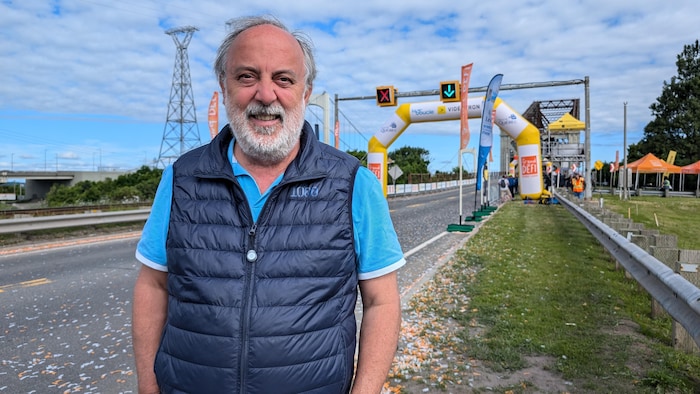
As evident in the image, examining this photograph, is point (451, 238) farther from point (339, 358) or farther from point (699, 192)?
point (699, 192)

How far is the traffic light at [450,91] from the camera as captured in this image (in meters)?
20.6

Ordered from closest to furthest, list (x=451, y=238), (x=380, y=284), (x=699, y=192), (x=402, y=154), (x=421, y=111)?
1. (x=380, y=284)
2. (x=451, y=238)
3. (x=421, y=111)
4. (x=699, y=192)
5. (x=402, y=154)

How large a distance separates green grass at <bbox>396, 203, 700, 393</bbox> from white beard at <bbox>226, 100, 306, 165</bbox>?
2670 mm

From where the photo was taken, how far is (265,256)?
5.48 ft

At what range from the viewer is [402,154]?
95438mm

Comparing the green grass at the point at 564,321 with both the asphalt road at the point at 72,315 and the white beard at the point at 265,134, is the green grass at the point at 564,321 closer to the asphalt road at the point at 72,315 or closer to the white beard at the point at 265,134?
the asphalt road at the point at 72,315

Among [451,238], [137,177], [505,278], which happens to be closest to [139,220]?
[451,238]

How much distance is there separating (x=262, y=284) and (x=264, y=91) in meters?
0.72

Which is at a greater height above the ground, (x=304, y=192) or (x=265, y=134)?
(x=265, y=134)

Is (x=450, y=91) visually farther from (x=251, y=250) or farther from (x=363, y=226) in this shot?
(x=251, y=250)

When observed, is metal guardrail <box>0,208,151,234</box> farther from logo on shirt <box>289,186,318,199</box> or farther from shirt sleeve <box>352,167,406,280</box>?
shirt sleeve <box>352,167,406,280</box>

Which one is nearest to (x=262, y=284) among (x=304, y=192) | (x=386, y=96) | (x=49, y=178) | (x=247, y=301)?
(x=247, y=301)

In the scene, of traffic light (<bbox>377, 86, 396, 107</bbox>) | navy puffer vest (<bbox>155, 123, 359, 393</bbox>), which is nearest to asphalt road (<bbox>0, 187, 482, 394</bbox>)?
navy puffer vest (<bbox>155, 123, 359, 393</bbox>)

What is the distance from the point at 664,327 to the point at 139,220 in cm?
1531
